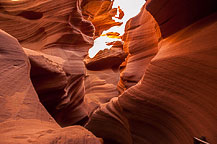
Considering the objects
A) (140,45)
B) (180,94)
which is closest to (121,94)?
(180,94)

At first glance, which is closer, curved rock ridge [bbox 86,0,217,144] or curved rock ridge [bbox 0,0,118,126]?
curved rock ridge [bbox 86,0,217,144]

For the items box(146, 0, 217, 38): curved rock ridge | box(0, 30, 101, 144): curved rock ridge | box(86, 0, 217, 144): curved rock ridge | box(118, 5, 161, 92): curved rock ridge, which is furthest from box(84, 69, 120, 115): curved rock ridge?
box(146, 0, 217, 38): curved rock ridge

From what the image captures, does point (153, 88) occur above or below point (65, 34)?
below

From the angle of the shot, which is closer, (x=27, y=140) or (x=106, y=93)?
(x=27, y=140)

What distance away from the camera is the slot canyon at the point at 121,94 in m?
1.78

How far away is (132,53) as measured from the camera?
7176mm

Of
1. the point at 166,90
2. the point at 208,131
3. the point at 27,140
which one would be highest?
the point at 27,140

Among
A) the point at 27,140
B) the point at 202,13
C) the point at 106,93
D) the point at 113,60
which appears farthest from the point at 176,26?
the point at 113,60

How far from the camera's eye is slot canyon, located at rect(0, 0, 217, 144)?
1777 mm

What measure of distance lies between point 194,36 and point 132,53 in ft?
16.4

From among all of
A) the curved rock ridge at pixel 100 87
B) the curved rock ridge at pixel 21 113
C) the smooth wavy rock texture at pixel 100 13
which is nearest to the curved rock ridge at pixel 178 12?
the curved rock ridge at pixel 21 113

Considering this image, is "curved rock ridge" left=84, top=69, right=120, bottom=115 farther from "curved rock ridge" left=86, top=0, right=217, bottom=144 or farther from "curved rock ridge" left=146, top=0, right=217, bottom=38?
"curved rock ridge" left=146, top=0, right=217, bottom=38

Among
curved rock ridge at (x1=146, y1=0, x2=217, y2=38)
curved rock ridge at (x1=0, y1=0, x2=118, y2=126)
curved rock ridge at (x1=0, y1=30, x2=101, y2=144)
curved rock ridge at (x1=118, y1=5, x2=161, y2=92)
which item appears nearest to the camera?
curved rock ridge at (x1=0, y1=30, x2=101, y2=144)

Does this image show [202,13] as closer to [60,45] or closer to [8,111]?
[8,111]
